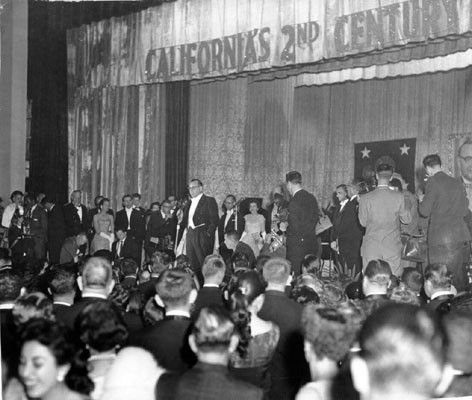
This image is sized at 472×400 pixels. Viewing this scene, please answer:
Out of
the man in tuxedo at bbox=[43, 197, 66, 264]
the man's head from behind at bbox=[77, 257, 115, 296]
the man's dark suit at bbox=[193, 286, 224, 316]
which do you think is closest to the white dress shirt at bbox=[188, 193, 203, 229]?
the man in tuxedo at bbox=[43, 197, 66, 264]

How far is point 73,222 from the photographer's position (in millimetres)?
12039

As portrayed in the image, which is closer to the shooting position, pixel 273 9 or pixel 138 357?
pixel 138 357

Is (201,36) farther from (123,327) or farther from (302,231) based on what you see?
(123,327)

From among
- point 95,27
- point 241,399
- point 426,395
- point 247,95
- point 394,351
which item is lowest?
point 241,399

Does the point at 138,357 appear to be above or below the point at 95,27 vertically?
below

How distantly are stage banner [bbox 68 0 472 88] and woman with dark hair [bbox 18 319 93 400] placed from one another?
708cm

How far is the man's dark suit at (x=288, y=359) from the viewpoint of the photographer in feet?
13.0

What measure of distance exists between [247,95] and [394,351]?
40.4 feet

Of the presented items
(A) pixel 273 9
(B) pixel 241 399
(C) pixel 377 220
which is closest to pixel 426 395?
(B) pixel 241 399

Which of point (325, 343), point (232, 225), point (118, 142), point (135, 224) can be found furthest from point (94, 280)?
point (118, 142)

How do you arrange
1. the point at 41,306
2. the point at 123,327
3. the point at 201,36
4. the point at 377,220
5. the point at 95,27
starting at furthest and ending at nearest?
the point at 95,27, the point at 201,36, the point at 377,220, the point at 41,306, the point at 123,327

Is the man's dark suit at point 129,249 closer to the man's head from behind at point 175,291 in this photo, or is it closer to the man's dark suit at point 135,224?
the man's dark suit at point 135,224

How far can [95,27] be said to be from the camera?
14.0m

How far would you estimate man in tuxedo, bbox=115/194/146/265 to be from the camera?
11945mm
